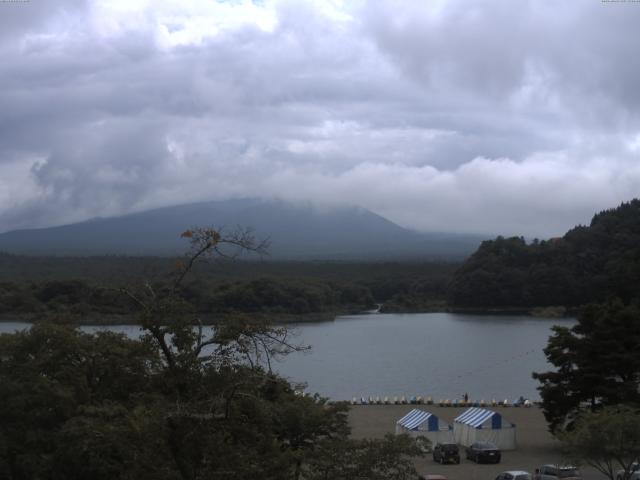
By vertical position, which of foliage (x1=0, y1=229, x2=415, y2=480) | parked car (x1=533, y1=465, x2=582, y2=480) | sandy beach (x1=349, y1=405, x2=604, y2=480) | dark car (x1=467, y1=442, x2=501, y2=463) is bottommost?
sandy beach (x1=349, y1=405, x2=604, y2=480)

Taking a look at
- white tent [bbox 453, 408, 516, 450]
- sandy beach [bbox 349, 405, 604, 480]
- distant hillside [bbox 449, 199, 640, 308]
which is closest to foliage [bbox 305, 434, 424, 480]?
sandy beach [bbox 349, 405, 604, 480]

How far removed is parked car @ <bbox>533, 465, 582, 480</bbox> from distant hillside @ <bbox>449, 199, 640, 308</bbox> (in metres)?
49.0

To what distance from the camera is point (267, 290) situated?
57.1 m

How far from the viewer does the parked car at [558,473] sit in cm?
1317

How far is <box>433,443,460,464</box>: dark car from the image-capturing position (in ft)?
51.8

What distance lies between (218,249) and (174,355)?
0.86m

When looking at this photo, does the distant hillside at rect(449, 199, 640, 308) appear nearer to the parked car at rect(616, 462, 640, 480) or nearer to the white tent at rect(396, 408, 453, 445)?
the white tent at rect(396, 408, 453, 445)

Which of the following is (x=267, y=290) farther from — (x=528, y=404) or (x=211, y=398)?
(x=211, y=398)

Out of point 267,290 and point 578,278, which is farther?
point 578,278

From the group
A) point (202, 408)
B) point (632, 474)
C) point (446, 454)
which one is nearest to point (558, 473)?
point (632, 474)

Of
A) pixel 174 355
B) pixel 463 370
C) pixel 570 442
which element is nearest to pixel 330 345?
pixel 463 370

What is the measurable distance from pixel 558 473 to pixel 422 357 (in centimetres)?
2657

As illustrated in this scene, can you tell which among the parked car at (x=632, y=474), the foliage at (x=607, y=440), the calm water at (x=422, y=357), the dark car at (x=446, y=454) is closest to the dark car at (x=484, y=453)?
the dark car at (x=446, y=454)

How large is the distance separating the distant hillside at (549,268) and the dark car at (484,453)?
154ft
